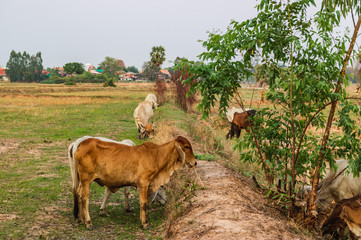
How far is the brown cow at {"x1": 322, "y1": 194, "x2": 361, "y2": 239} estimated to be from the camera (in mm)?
5148

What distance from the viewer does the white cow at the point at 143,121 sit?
14.8m

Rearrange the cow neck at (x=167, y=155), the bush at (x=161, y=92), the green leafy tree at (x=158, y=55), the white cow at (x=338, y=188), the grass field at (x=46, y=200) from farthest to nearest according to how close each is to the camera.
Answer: the green leafy tree at (x=158, y=55) < the bush at (x=161, y=92) < the white cow at (x=338, y=188) < the cow neck at (x=167, y=155) < the grass field at (x=46, y=200)

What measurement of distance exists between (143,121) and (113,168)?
32.4ft

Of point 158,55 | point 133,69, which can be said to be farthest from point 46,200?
point 133,69

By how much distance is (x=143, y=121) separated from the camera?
1581 cm

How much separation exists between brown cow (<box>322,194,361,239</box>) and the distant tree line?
316 ft

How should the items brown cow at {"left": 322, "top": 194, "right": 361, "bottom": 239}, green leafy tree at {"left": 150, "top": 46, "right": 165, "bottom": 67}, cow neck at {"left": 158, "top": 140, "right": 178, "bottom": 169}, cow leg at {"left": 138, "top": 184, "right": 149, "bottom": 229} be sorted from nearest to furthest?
brown cow at {"left": 322, "top": 194, "right": 361, "bottom": 239}, cow leg at {"left": 138, "top": 184, "right": 149, "bottom": 229}, cow neck at {"left": 158, "top": 140, "right": 178, "bottom": 169}, green leafy tree at {"left": 150, "top": 46, "right": 165, "bottom": 67}

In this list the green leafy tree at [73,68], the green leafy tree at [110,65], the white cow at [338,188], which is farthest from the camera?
the green leafy tree at [110,65]

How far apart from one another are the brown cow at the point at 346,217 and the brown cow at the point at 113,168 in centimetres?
252

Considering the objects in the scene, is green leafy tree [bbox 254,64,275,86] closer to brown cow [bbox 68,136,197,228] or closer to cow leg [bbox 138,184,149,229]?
brown cow [bbox 68,136,197,228]

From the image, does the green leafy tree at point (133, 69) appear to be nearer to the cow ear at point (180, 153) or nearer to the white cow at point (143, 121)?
the white cow at point (143, 121)

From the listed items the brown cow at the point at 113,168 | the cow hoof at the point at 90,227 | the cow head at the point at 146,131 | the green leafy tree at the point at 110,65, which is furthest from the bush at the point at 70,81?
the cow hoof at the point at 90,227

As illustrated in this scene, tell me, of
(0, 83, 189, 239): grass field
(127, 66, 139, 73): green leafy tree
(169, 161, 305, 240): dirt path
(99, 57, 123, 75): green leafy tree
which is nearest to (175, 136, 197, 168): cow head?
(169, 161, 305, 240): dirt path

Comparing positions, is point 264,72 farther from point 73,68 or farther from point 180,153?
point 73,68
